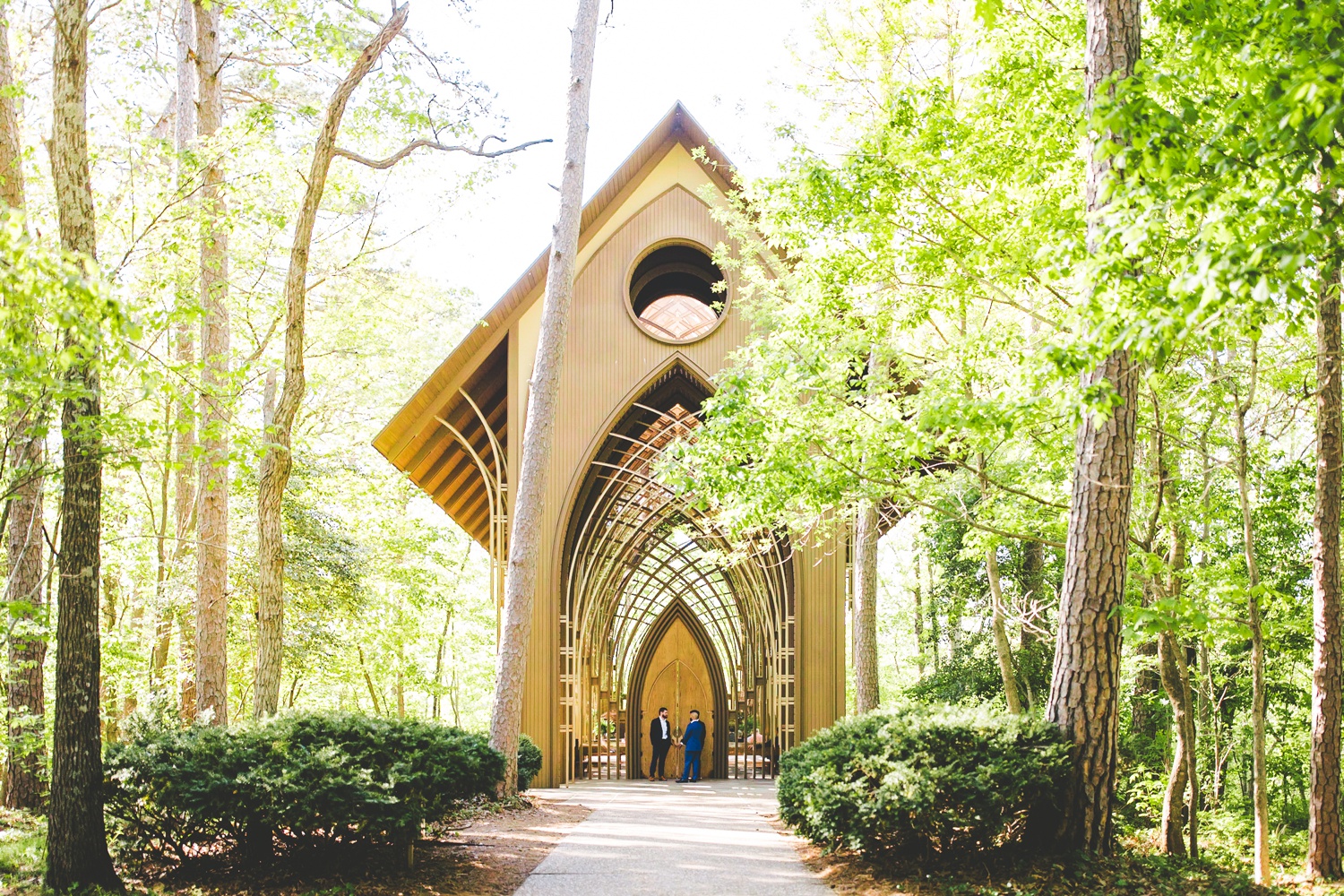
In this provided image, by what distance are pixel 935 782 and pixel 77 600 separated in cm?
488

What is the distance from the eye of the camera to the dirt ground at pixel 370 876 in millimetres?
5742

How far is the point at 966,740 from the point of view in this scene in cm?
606

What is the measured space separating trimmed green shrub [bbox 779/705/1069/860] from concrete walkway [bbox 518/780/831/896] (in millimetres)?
500

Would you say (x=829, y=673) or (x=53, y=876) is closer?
(x=53, y=876)

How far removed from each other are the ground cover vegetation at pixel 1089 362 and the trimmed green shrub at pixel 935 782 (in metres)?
0.04

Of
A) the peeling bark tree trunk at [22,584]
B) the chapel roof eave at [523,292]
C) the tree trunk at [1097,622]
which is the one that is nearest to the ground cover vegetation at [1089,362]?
the tree trunk at [1097,622]

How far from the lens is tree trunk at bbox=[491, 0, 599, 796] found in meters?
10.0

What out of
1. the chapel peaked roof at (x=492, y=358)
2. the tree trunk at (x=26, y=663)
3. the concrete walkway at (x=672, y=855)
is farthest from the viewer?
the chapel peaked roof at (x=492, y=358)

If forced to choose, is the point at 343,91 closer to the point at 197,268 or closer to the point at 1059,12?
the point at 197,268

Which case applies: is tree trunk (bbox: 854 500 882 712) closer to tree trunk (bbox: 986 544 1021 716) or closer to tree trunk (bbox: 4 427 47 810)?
tree trunk (bbox: 986 544 1021 716)

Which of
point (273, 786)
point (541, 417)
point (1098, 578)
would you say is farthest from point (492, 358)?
point (1098, 578)

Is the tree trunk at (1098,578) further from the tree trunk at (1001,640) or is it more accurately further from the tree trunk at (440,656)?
the tree trunk at (440,656)

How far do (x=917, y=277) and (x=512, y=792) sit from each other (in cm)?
619

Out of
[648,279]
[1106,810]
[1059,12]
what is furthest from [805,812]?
[648,279]
